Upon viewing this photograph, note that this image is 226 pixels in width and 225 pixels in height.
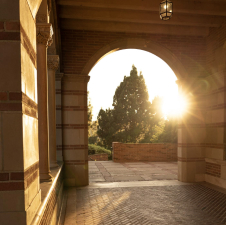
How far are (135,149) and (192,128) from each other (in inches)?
276

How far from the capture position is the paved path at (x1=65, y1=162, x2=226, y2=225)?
436 centimetres

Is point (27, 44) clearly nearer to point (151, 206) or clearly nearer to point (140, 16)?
point (151, 206)

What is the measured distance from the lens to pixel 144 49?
7.86 metres

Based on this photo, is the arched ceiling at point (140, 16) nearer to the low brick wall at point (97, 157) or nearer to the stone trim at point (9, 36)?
the stone trim at point (9, 36)

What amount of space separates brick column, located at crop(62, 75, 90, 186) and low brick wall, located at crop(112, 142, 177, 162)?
7.00 meters

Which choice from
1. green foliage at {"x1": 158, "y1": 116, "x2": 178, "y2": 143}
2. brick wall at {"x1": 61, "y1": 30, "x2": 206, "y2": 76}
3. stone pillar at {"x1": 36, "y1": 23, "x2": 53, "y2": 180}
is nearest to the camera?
stone pillar at {"x1": 36, "y1": 23, "x2": 53, "y2": 180}

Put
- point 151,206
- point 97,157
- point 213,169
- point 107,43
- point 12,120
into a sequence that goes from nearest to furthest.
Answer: point 12,120 → point 151,206 → point 213,169 → point 107,43 → point 97,157

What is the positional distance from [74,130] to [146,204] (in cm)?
305

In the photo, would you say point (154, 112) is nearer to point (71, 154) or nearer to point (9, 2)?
point (71, 154)

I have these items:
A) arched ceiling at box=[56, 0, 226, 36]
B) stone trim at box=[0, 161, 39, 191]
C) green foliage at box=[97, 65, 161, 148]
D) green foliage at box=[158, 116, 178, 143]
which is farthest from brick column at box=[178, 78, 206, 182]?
green foliage at box=[97, 65, 161, 148]

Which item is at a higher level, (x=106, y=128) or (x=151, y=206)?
(x=106, y=128)

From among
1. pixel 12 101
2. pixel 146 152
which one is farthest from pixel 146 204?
pixel 146 152

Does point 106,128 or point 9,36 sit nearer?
point 9,36

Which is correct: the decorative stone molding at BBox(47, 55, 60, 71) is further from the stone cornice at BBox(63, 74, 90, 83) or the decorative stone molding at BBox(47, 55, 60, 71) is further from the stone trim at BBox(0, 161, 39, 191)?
the stone trim at BBox(0, 161, 39, 191)
